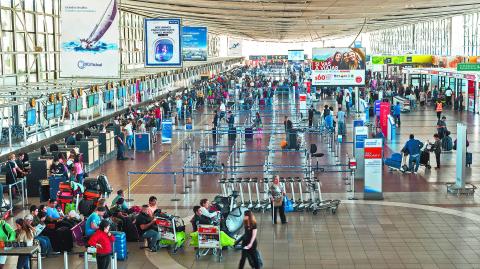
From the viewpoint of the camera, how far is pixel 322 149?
27406 mm

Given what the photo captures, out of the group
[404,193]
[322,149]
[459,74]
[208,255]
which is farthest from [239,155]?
[459,74]

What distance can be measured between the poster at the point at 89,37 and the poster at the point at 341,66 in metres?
12.1

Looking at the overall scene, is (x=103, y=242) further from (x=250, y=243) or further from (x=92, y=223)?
(x=250, y=243)

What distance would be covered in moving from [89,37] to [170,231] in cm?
776

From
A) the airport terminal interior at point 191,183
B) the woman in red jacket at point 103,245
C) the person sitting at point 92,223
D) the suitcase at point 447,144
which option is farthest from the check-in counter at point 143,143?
the woman in red jacket at point 103,245

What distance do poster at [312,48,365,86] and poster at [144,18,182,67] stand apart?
6.32 meters

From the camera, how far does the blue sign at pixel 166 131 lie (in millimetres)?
29250

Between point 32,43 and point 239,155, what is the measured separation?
11792 mm

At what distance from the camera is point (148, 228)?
13820 mm

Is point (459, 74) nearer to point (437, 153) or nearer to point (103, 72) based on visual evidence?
point (437, 153)

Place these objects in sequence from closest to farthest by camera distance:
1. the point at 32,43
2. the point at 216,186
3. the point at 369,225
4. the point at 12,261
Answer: the point at 12,261 → the point at 369,225 → the point at 216,186 → the point at 32,43

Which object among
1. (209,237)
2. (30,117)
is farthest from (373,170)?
(30,117)

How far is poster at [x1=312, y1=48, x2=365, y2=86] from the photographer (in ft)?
97.1

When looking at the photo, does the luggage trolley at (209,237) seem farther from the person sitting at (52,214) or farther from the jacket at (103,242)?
the person sitting at (52,214)
